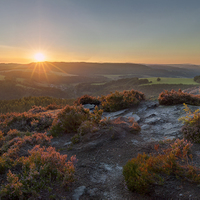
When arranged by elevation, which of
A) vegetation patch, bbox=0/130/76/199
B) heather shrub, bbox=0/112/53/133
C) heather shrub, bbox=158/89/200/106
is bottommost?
heather shrub, bbox=0/112/53/133

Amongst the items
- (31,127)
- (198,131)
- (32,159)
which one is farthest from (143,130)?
(31,127)

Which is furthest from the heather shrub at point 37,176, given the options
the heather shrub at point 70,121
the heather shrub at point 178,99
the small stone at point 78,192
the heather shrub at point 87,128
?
the heather shrub at point 178,99

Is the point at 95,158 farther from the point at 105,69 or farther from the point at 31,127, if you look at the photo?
the point at 105,69

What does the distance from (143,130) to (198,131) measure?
191cm

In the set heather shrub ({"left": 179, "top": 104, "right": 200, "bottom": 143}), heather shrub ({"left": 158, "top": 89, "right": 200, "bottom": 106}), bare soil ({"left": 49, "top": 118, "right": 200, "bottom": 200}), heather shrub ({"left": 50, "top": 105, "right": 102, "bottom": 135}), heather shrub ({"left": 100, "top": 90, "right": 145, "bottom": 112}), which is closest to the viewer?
bare soil ({"left": 49, "top": 118, "right": 200, "bottom": 200})

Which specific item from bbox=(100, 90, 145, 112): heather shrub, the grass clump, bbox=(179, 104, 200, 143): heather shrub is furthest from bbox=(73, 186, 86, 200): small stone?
bbox=(100, 90, 145, 112): heather shrub

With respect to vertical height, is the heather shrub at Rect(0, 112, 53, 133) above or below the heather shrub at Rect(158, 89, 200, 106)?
below

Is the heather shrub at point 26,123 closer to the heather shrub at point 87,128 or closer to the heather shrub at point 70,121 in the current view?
the heather shrub at point 70,121

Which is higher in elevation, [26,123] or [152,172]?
[152,172]

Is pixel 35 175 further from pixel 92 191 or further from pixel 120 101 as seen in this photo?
pixel 120 101

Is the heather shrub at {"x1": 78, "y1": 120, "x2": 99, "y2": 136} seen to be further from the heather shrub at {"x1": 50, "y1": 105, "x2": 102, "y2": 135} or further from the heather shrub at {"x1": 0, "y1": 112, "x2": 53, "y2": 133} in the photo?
the heather shrub at {"x1": 0, "y1": 112, "x2": 53, "y2": 133}

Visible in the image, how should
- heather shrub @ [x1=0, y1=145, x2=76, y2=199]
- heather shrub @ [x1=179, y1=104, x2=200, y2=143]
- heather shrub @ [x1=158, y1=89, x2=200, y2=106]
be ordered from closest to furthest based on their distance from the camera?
1. heather shrub @ [x1=0, y1=145, x2=76, y2=199]
2. heather shrub @ [x1=179, y1=104, x2=200, y2=143]
3. heather shrub @ [x1=158, y1=89, x2=200, y2=106]

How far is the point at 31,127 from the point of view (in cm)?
723

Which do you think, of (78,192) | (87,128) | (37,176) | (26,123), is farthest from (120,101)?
(37,176)
